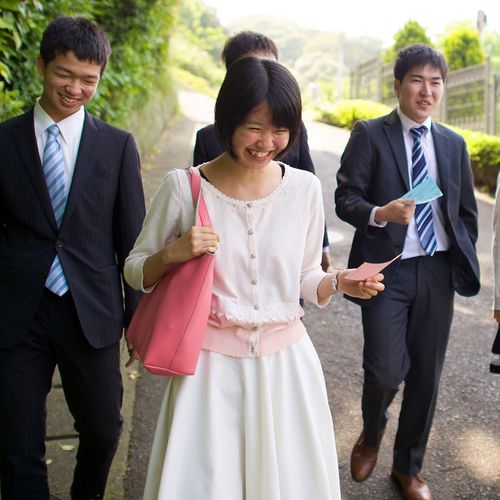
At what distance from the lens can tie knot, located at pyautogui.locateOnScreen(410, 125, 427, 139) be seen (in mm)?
3640

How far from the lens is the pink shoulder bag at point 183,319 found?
222cm

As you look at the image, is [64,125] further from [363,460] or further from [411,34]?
[411,34]

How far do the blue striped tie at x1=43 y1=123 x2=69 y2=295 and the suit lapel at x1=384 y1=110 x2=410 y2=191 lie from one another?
172 centimetres

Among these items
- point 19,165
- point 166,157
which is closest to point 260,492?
point 19,165

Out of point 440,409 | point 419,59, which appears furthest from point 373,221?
point 440,409

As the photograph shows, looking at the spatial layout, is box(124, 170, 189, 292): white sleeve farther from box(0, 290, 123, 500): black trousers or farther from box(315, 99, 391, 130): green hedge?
box(315, 99, 391, 130): green hedge

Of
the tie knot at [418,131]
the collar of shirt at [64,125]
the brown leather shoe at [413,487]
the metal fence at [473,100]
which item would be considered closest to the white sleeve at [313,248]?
the collar of shirt at [64,125]

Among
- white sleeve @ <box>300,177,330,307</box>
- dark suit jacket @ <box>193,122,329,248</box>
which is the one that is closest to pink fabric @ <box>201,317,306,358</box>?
white sleeve @ <box>300,177,330,307</box>

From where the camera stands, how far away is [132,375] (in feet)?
17.3

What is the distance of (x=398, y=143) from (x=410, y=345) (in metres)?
1.07

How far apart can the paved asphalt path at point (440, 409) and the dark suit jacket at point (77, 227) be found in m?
1.35

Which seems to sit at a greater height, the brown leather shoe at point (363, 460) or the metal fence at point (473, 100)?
the metal fence at point (473, 100)

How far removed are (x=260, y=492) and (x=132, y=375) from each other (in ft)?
10.3

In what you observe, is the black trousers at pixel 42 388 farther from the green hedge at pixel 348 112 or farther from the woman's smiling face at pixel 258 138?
the green hedge at pixel 348 112
